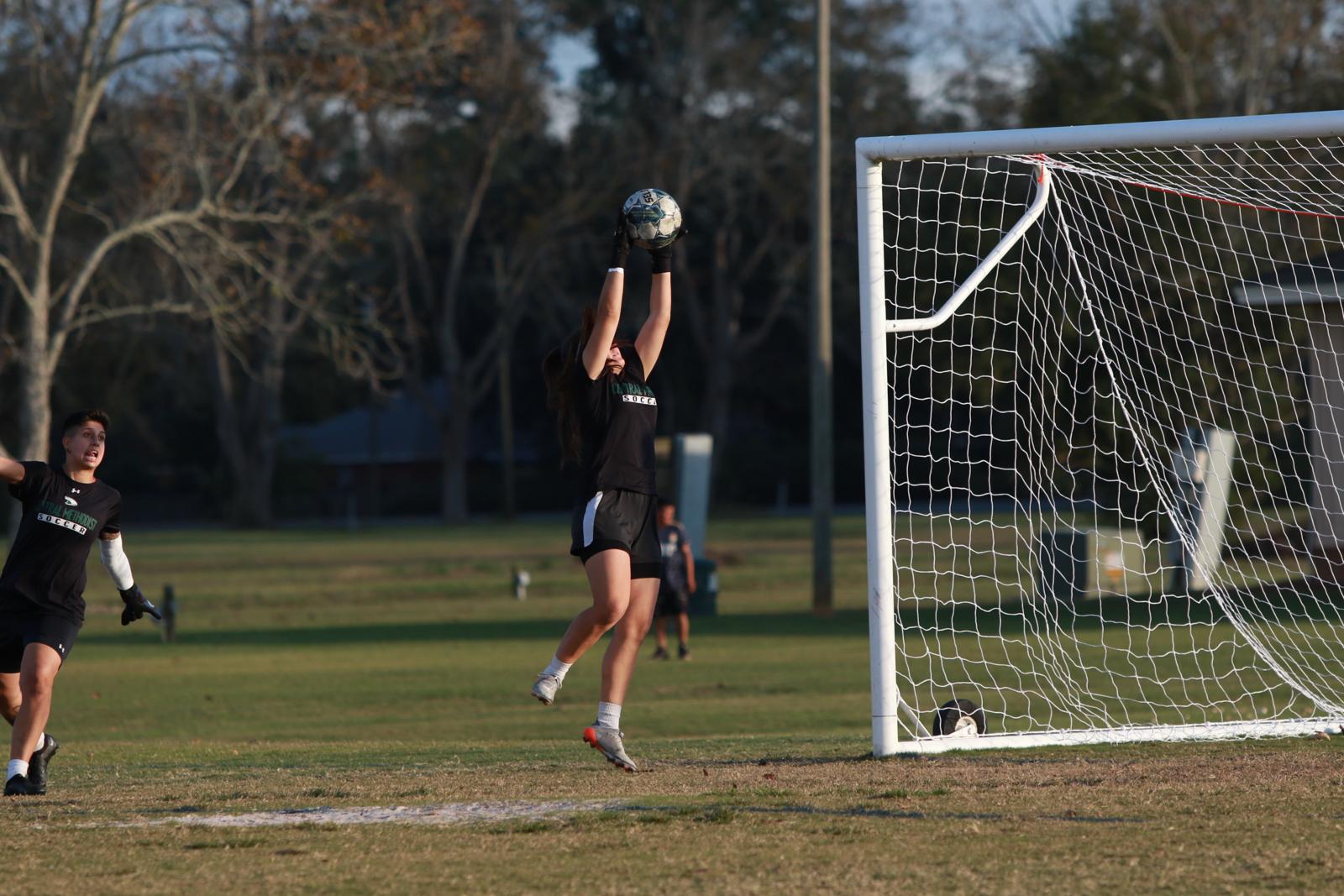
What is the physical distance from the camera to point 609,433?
279 inches

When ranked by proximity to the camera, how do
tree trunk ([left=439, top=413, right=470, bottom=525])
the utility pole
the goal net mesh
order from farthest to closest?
tree trunk ([left=439, top=413, right=470, bottom=525])
the utility pole
the goal net mesh

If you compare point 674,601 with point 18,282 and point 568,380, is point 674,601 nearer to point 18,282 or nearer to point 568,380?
point 568,380

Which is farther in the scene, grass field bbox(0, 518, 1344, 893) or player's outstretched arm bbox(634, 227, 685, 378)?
player's outstretched arm bbox(634, 227, 685, 378)

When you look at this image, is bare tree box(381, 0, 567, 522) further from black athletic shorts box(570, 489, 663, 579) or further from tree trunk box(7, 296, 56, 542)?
black athletic shorts box(570, 489, 663, 579)

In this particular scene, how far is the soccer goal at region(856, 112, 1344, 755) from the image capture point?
8.10 meters

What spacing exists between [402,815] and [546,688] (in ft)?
3.70

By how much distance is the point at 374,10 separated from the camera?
25.0 metres

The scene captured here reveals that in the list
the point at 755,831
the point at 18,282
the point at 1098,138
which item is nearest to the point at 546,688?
the point at 755,831

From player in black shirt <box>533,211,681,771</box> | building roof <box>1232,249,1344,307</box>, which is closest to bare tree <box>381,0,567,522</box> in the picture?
building roof <box>1232,249,1344,307</box>

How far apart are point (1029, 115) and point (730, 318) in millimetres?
12010

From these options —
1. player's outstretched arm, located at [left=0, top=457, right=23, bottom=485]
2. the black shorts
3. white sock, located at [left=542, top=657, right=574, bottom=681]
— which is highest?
player's outstretched arm, located at [left=0, top=457, right=23, bottom=485]

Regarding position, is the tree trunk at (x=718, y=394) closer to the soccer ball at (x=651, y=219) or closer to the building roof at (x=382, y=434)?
the building roof at (x=382, y=434)

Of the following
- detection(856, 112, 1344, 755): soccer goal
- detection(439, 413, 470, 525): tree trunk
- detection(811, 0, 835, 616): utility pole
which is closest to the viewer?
detection(856, 112, 1344, 755): soccer goal

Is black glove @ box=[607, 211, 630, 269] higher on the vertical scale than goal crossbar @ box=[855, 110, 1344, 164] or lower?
lower
